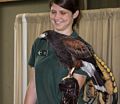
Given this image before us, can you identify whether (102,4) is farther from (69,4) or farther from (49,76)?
(49,76)

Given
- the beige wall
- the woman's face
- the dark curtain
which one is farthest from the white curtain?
the woman's face

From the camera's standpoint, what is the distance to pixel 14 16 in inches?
112

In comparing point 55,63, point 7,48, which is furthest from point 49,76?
point 7,48

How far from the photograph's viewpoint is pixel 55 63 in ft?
4.32

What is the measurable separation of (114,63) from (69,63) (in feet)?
2.55

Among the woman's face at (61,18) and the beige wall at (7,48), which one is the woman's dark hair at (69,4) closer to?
the woman's face at (61,18)

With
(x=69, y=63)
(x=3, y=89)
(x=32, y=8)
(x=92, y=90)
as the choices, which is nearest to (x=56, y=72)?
(x=69, y=63)

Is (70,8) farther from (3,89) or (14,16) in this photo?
(3,89)

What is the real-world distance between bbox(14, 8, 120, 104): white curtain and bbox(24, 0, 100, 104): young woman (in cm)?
66

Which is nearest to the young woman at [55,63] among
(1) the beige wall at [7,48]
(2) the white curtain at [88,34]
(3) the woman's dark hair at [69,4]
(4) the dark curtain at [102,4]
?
(3) the woman's dark hair at [69,4]

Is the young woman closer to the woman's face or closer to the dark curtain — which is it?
the woman's face

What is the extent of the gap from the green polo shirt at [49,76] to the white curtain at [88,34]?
0.72 meters

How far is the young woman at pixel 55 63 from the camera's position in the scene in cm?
131

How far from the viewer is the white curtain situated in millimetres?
2004
